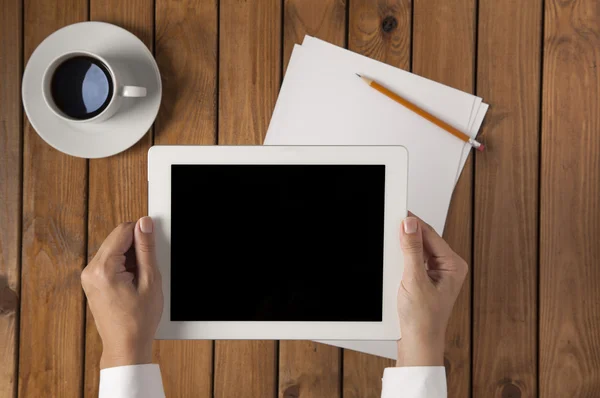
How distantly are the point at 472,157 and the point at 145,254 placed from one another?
48 cm

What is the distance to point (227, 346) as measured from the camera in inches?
32.8

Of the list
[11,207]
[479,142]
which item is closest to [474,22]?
[479,142]

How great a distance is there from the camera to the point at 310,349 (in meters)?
0.83

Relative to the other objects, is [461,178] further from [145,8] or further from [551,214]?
[145,8]

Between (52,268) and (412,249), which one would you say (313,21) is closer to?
(412,249)

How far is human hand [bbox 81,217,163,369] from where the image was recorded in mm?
648

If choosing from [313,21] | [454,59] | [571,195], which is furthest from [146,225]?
[571,195]

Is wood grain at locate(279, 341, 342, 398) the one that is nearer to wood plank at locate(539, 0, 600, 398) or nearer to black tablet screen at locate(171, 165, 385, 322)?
black tablet screen at locate(171, 165, 385, 322)

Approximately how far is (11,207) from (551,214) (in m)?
0.80

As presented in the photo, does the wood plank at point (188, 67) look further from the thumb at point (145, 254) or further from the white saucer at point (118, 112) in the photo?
the thumb at point (145, 254)

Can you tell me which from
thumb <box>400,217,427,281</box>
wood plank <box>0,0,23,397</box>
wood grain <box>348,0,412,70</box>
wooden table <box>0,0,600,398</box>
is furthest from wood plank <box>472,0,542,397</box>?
wood plank <box>0,0,23,397</box>

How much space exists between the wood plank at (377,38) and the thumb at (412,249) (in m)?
0.23

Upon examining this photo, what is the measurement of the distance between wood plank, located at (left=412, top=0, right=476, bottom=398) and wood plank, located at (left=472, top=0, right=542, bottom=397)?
0.05ft

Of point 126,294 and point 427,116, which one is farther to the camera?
point 427,116
